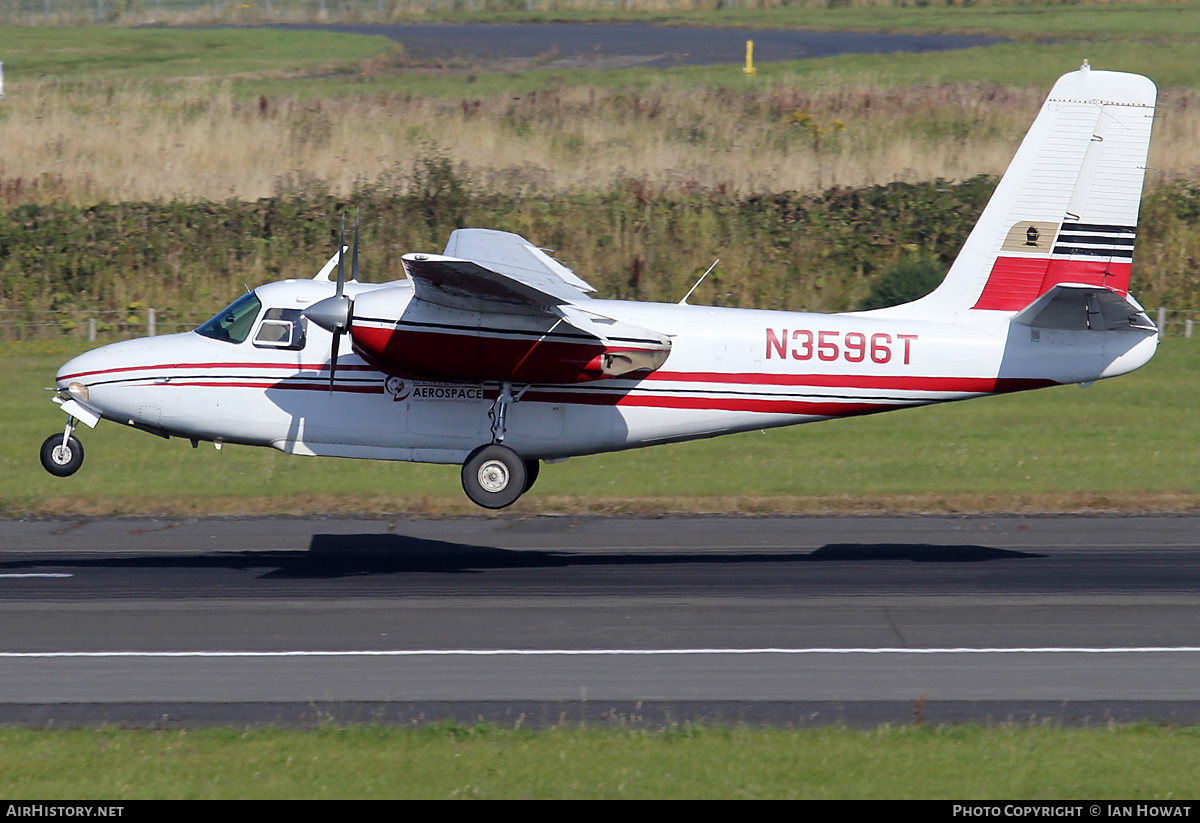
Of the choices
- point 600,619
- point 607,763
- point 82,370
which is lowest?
point 600,619

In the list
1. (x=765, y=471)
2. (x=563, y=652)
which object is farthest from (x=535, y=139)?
(x=563, y=652)

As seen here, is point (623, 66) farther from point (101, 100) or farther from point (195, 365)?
point (195, 365)

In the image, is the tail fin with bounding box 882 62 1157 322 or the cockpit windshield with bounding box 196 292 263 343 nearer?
the tail fin with bounding box 882 62 1157 322

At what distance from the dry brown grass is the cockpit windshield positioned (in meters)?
25.1

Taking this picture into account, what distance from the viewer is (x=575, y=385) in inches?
718

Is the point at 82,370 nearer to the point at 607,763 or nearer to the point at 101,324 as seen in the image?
the point at 607,763

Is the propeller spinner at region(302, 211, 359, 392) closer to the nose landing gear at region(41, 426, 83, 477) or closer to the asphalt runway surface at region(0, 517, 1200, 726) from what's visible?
the asphalt runway surface at region(0, 517, 1200, 726)

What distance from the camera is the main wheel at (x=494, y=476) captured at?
1788cm

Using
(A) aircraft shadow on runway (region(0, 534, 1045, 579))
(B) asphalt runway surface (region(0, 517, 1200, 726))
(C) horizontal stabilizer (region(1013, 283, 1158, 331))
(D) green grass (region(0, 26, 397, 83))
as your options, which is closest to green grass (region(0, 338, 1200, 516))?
(B) asphalt runway surface (region(0, 517, 1200, 726))

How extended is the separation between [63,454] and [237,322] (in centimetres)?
312

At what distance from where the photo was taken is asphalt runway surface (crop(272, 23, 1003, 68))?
63.8 meters

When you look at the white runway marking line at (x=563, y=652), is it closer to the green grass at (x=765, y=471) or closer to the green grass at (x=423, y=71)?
the green grass at (x=765, y=471)

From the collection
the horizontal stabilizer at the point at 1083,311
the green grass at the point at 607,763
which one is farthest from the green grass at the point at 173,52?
the green grass at the point at 607,763

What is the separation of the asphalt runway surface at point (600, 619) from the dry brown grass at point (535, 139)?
24105 mm
